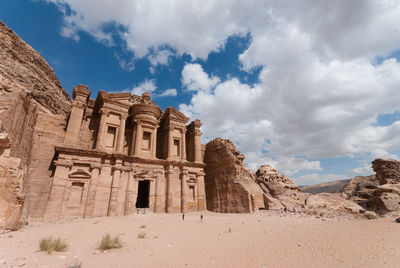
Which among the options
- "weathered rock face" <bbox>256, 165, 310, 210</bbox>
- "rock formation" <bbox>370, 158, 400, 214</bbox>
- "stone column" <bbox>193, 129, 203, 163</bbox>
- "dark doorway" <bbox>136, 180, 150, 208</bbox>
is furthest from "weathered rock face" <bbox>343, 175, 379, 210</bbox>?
"dark doorway" <bbox>136, 180, 150, 208</bbox>

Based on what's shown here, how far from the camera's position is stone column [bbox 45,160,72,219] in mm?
14266

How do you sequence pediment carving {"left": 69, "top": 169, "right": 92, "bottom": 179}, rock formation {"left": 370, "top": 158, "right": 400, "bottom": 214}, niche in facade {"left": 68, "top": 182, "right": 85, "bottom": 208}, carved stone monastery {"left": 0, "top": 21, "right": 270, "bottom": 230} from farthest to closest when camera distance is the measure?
rock formation {"left": 370, "top": 158, "right": 400, "bottom": 214}
pediment carving {"left": 69, "top": 169, "right": 92, "bottom": 179}
niche in facade {"left": 68, "top": 182, "right": 85, "bottom": 208}
carved stone monastery {"left": 0, "top": 21, "right": 270, "bottom": 230}

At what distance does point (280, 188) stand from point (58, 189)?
2216cm

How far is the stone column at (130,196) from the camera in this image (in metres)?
16.9

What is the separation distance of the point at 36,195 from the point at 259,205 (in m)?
19.4

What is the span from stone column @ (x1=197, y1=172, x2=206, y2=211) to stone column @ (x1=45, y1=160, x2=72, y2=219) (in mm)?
12450

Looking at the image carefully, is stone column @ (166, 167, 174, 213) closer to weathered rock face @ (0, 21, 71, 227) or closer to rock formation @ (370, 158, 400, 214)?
weathered rock face @ (0, 21, 71, 227)

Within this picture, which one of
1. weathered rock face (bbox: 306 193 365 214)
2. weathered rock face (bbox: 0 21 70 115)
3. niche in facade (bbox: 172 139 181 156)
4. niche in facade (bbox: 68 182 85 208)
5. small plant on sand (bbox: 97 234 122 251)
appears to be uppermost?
weathered rock face (bbox: 0 21 70 115)

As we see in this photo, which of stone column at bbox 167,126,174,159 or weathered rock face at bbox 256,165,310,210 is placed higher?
stone column at bbox 167,126,174,159

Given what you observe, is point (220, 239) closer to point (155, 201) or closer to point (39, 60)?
point (155, 201)

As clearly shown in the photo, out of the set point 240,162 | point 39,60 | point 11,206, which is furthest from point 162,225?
point 39,60

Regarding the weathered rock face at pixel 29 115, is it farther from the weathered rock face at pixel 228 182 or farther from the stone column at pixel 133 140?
the weathered rock face at pixel 228 182

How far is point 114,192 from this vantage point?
16781 mm

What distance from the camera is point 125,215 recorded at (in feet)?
54.3
